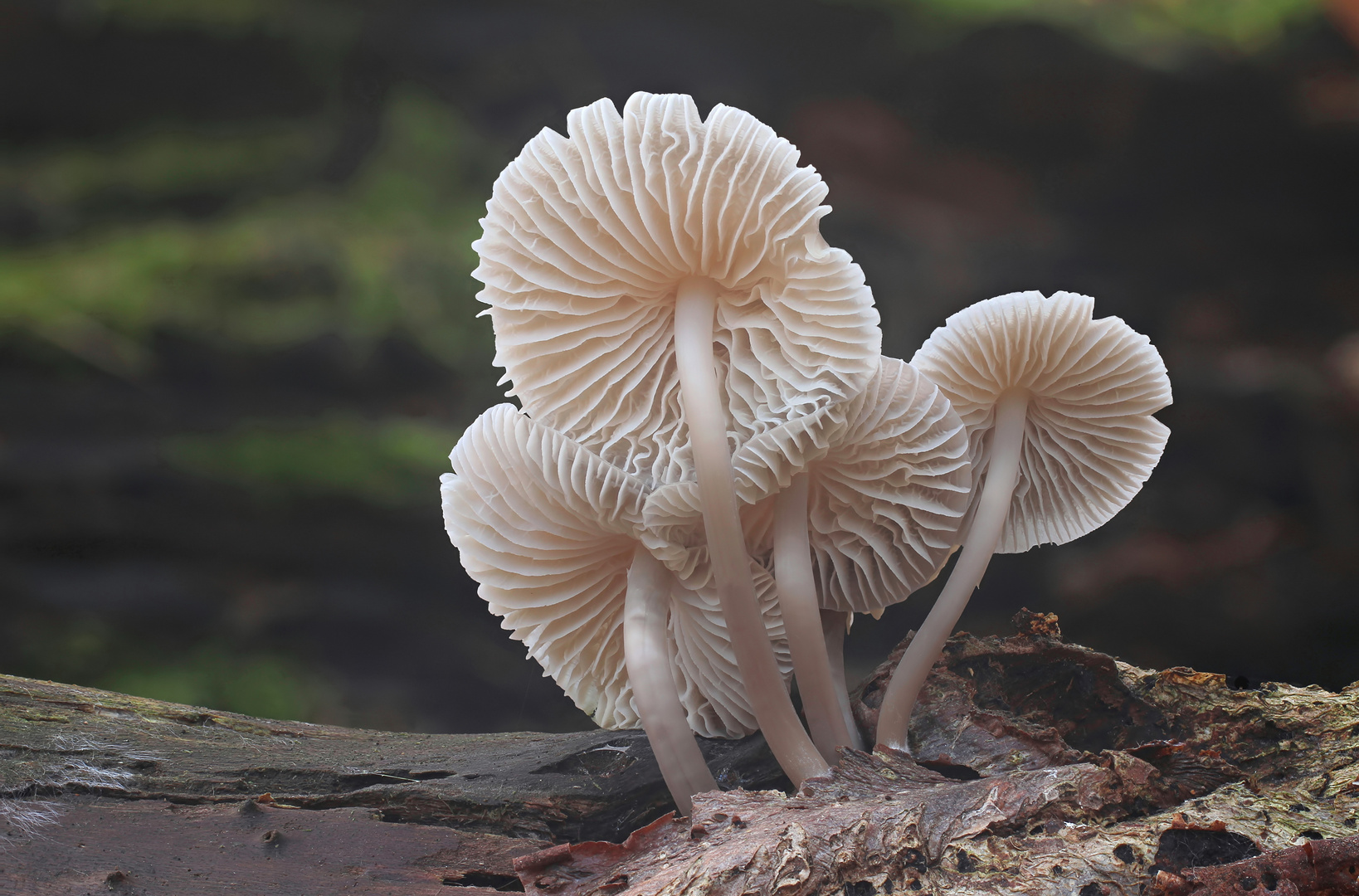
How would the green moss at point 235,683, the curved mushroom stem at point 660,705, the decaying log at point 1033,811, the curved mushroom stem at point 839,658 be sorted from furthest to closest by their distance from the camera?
the green moss at point 235,683 < the curved mushroom stem at point 839,658 < the curved mushroom stem at point 660,705 < the decaying log at point 1033,811

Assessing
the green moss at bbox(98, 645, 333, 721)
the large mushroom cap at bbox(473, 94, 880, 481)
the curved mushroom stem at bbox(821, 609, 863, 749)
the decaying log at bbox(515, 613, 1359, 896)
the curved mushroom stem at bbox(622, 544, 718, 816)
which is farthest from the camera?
the green moss at bbox(98, 645, 333, 721)

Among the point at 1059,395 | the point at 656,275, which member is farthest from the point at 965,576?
the point at 656,275

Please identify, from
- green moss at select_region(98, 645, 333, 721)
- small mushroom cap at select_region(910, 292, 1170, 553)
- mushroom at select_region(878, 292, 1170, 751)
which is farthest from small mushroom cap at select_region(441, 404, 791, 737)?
green moss at select_region(98, 645, 333, 721)

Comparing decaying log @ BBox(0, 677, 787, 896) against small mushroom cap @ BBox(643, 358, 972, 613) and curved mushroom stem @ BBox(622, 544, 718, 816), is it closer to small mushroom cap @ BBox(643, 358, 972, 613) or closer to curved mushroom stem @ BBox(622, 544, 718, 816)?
curved mushroom stem @ BBox(622, 544, 718, 816)

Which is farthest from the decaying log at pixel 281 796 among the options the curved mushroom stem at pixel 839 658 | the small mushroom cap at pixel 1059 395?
the small mushroom cap at pixel 1059 395

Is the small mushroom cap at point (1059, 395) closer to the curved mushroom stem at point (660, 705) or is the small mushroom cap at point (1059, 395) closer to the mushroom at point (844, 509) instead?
the mushroom at point (844, 509)

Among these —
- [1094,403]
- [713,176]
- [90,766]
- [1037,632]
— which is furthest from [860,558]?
[90,766]

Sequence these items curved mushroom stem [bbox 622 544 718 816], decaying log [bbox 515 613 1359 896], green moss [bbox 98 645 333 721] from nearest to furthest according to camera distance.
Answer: decaying log [bbox 515 613 1359 896] → curved mushroom stem [bbox 622 544 718 816] → green moss [bbox 98 645 333 721]
